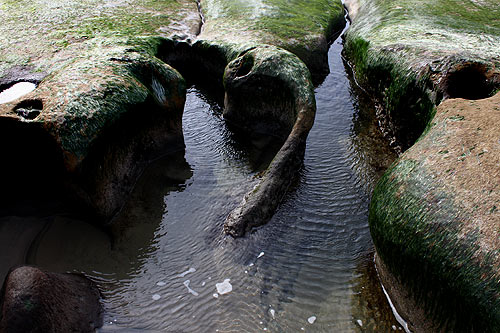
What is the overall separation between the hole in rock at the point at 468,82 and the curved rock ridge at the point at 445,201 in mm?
19

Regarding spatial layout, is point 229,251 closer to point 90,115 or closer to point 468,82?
point 90,115

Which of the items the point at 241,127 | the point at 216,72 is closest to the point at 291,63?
the point at 241,127

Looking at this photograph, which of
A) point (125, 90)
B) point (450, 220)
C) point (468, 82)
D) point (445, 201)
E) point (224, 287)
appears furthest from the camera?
point (468, 82)

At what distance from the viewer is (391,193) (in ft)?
17.3

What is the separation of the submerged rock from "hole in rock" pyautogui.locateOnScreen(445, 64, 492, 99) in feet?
22.6

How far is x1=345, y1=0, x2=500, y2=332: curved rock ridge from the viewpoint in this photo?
12.9ft

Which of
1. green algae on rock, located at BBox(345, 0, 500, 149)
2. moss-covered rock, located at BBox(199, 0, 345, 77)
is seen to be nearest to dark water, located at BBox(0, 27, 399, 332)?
green algae on rock, located at BBox(345, 0, 500, 149)

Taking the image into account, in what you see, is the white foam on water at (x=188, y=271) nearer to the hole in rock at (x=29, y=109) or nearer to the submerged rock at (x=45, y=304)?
the submerged rock at (x=45, y=304)

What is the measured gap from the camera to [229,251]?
5844 millimetres

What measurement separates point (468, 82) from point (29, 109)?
7.87 m

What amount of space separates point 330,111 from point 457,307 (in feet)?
22.7

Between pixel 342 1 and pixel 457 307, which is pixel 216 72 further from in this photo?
pixel 342 1

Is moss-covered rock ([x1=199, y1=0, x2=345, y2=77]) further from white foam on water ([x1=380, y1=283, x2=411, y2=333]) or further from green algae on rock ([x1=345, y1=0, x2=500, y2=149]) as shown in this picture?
white foam on water ([x1=380, y1=283, x2=411, y2=333])

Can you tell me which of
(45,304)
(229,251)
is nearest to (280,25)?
(229,251)
